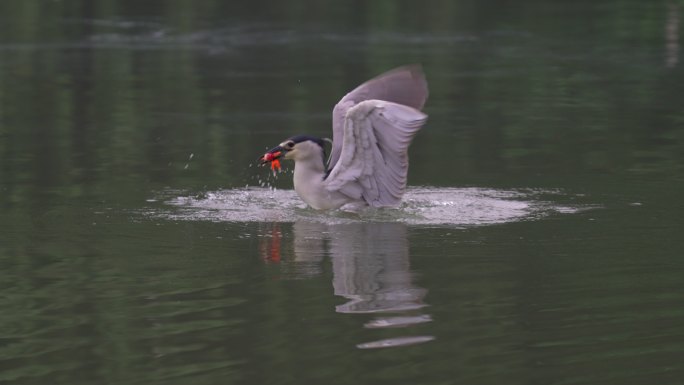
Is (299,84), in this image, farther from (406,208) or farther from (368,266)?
(368,266)

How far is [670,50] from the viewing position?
796 inches

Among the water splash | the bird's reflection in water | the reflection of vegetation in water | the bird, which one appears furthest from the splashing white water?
the reflection of vegetation in water

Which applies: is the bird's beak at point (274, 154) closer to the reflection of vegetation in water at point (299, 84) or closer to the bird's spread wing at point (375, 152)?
the bird's spread wing at point (375, 152)

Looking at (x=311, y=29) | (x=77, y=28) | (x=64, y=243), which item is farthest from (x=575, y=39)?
(x=64, y=243)

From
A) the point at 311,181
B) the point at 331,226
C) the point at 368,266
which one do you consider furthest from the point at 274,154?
the point at 368,266

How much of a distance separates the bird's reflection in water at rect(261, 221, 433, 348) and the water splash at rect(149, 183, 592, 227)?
302 millimetres

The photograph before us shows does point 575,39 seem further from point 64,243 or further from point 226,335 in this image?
point 226,335

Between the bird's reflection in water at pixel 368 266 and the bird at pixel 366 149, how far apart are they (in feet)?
1.58

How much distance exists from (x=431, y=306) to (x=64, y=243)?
2.81 metres

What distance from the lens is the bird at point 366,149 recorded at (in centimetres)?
966

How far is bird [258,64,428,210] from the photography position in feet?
31.7

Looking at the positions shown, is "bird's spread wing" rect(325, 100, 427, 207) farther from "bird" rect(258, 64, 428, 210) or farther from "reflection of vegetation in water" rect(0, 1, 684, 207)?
"reflection of vegetation in water" rect(0, 1, 684, 207)

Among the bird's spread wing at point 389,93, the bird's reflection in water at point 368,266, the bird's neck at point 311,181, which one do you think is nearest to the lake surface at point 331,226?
the bird's reflection in water at point 368,266

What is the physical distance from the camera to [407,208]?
1020 centimetres
